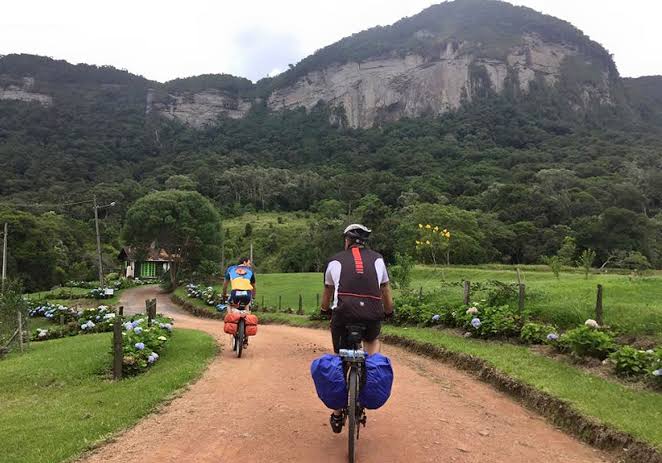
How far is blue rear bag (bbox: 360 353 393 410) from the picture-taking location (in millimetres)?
4418

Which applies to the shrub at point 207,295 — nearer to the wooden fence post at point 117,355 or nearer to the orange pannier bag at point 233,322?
the orange pannier bag at point 233,322

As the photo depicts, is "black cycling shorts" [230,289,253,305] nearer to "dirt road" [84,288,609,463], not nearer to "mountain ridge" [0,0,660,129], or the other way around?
"dirt road" [84,288,609,463]

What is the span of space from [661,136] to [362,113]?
83.3 meters

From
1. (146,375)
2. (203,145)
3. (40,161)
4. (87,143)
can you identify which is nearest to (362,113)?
(203,145)

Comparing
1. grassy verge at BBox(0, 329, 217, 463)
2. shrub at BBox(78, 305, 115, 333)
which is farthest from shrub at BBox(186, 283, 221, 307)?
grassy verge at BBox(0, 329, 217, 463)

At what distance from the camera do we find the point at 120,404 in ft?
20.9

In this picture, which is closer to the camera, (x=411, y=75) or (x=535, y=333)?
(x=535, y=333)

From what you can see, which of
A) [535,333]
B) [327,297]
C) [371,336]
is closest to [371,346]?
[371,336]

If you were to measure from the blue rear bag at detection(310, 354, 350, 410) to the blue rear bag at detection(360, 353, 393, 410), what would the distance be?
0.18 m

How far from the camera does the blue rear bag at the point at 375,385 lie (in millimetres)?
4418

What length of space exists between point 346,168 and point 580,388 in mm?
108987

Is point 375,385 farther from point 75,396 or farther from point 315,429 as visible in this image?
point 75,396

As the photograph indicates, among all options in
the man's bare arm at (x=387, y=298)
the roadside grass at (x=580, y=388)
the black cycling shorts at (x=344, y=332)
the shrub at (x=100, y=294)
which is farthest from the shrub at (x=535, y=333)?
the shrub at (x=100, y=294)

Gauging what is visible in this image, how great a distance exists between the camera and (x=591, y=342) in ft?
26.4
